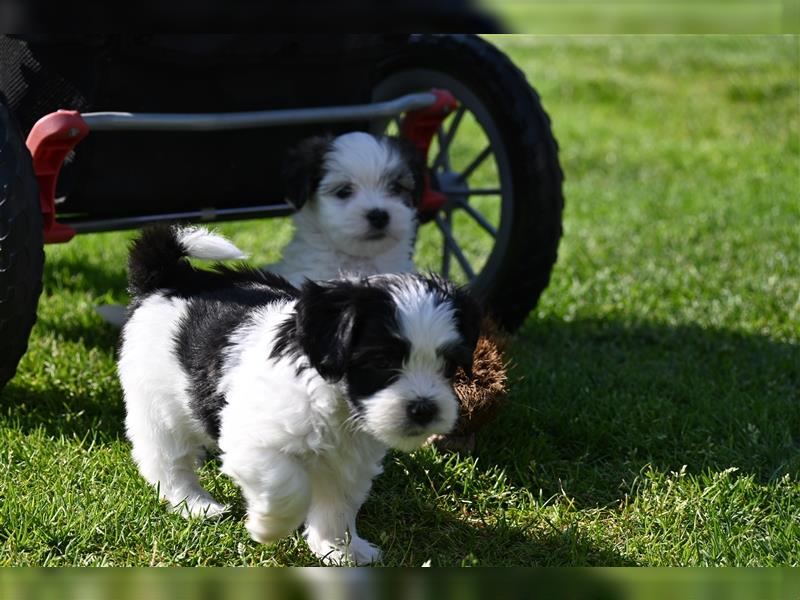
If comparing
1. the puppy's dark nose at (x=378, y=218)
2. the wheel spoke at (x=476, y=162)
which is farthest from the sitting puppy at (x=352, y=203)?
the wheel spoke at (x=476, y=162)

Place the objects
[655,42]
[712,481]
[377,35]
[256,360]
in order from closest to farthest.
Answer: [256,360] < [712,481] < [377,35] < [655,42]

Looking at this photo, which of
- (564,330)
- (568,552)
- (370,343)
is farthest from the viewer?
(564,330)

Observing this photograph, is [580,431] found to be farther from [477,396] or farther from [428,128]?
[428,128]

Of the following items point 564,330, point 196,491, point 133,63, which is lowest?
point 564,330

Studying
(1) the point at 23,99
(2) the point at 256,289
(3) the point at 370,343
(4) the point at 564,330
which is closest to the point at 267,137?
(1) the point at 23,99

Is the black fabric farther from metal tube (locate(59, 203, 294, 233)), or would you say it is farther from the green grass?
the green grass

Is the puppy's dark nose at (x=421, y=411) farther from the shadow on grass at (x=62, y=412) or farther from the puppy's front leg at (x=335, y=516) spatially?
the shadow on grass at (x=62, y=412)

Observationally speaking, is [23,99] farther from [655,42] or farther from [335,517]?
[655,42]

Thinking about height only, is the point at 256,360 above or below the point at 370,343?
below

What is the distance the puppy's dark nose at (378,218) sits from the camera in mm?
4539

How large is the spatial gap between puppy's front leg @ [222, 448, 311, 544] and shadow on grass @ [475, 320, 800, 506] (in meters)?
1.08

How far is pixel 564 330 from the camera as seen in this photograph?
5.56m

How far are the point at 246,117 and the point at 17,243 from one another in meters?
1.14

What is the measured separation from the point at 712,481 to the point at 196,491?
174cm
